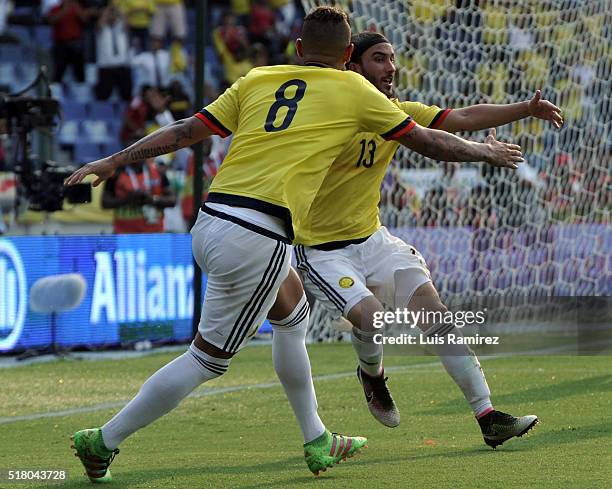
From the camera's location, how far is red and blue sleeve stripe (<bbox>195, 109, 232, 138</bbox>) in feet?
20.0

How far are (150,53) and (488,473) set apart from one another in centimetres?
1655

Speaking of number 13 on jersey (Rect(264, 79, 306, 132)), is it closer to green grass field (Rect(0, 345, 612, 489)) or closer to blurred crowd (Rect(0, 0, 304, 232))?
green grass field (Rect(0, 345, 612, 489))

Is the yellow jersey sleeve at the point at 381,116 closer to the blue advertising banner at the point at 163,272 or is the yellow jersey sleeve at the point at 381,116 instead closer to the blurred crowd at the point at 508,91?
the blue advertising banner at the point at 163,272

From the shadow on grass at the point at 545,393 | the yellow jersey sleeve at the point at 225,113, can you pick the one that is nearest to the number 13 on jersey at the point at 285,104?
the yellow jersey sleeve at the point at 225,113

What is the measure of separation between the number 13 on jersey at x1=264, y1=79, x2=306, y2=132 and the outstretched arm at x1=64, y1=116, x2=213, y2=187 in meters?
0.33

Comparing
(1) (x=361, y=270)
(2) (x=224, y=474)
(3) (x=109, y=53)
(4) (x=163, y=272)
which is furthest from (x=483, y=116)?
(3) (x=109, y=53)

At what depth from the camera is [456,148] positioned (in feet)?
19.1

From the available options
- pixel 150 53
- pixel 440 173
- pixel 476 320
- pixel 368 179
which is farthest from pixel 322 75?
pixel 150 53

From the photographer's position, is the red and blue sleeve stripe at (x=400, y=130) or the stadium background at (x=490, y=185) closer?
the red and blue sleeve stripe at (x=400, y=130)

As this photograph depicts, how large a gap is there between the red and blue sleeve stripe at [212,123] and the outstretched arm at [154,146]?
0.02 meters

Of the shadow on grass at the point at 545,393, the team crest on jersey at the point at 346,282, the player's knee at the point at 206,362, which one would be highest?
the player's knee at the point at 206,362

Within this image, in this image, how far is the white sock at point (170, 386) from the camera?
5.91 m

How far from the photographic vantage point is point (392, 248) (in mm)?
7430

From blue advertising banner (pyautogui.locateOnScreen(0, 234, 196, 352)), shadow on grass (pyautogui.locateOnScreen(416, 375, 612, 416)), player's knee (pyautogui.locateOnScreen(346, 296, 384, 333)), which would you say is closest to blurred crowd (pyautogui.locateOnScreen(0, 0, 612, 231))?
blue advertising banner (pyautogui.locateOnScreen(0, 234, 196, 352))
